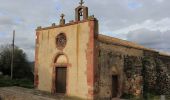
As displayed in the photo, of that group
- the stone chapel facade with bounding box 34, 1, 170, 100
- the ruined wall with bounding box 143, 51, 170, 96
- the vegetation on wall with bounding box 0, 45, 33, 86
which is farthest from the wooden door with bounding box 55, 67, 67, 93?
the vegetation on wall with bounding box 0, 45, 33, 86

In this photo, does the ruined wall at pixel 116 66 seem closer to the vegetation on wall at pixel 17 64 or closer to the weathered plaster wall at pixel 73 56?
the weathered plaster wall at pixel 73 56

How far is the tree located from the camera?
147 feet

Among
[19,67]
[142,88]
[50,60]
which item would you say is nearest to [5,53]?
[19,67]

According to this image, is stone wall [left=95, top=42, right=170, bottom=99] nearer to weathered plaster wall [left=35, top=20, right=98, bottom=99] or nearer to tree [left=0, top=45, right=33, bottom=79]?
weathered plaster wall [left=35, top=20, right=98, bottom=99]

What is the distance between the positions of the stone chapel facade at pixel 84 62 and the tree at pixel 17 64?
22.9m

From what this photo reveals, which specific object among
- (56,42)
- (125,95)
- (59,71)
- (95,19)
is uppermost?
(95,19)

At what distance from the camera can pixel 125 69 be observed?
21859 millimetres

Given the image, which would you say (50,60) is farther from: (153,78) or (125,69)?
(153,78)

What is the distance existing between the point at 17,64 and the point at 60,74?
26.0 metres

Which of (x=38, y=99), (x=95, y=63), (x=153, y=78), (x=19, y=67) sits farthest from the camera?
(x=19, y=67)

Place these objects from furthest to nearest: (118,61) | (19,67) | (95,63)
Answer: (19,67) → (118,61) → (95,63)

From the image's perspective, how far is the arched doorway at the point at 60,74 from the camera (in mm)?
20891

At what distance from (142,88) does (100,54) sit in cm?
618

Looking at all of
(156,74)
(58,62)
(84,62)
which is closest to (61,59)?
(58,62)
